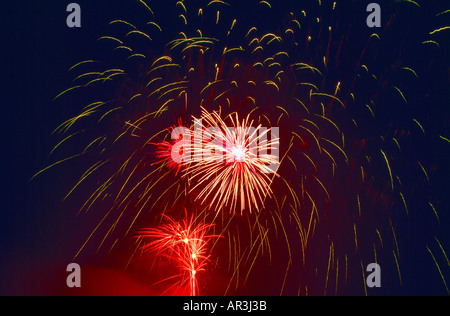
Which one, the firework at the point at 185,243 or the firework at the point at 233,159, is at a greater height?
the firework at the point at 233,159

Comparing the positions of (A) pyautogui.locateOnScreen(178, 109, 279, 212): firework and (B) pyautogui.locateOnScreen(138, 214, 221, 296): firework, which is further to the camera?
(B) pyautogui.locateOnScreen(138, 214, 221, 296): firework

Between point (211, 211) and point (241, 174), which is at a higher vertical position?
point (241, 174)

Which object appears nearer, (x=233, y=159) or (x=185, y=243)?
(x=233, y=159)

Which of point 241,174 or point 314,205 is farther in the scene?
point 314,205

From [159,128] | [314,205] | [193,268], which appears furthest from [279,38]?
[193,268]

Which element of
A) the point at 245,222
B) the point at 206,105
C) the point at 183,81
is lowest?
the point at 245,222

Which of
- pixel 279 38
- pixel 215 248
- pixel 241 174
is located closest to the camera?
pixel 241 174

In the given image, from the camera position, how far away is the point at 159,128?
188 inches

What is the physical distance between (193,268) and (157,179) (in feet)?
5.50

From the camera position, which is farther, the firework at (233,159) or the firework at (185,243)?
the firework at (185,243)

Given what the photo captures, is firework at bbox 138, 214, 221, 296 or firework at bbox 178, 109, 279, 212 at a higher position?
firework at bbox 178, 109, 279, 212

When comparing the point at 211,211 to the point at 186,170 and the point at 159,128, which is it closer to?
the point at 186,170

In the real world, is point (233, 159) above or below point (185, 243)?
above

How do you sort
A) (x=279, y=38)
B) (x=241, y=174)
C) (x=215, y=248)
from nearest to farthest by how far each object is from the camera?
1. (x=241, y=174)
2. (x=279, y=38)
3. (x=215, y=248)
